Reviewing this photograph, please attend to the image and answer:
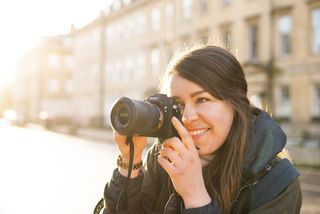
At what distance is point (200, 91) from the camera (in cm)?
213

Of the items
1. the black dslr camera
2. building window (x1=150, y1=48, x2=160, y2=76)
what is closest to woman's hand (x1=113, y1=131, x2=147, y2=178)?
the black dslr camera

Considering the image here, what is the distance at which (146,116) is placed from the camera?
2059 mm

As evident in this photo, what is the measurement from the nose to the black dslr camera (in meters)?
0.03

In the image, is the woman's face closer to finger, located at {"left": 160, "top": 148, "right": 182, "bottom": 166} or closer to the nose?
the nose

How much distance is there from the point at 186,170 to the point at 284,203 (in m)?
0.42

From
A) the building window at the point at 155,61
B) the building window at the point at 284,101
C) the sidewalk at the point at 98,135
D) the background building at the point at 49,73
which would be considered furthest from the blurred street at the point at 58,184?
the background building at the point at 49,73

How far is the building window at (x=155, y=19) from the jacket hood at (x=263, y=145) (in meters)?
33.3

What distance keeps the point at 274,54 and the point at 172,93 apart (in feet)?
72.1

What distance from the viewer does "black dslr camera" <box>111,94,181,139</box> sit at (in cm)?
200

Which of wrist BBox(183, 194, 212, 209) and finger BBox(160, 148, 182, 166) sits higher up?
finger BBox(160, 148, 182, 166)

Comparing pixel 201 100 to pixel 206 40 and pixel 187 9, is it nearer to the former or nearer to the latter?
pixel 206 40

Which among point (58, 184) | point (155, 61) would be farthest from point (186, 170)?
point (155, 61)

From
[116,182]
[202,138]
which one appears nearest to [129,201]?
[116,182]

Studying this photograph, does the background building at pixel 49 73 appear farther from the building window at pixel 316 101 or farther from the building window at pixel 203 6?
the building window at pixel 316 101
